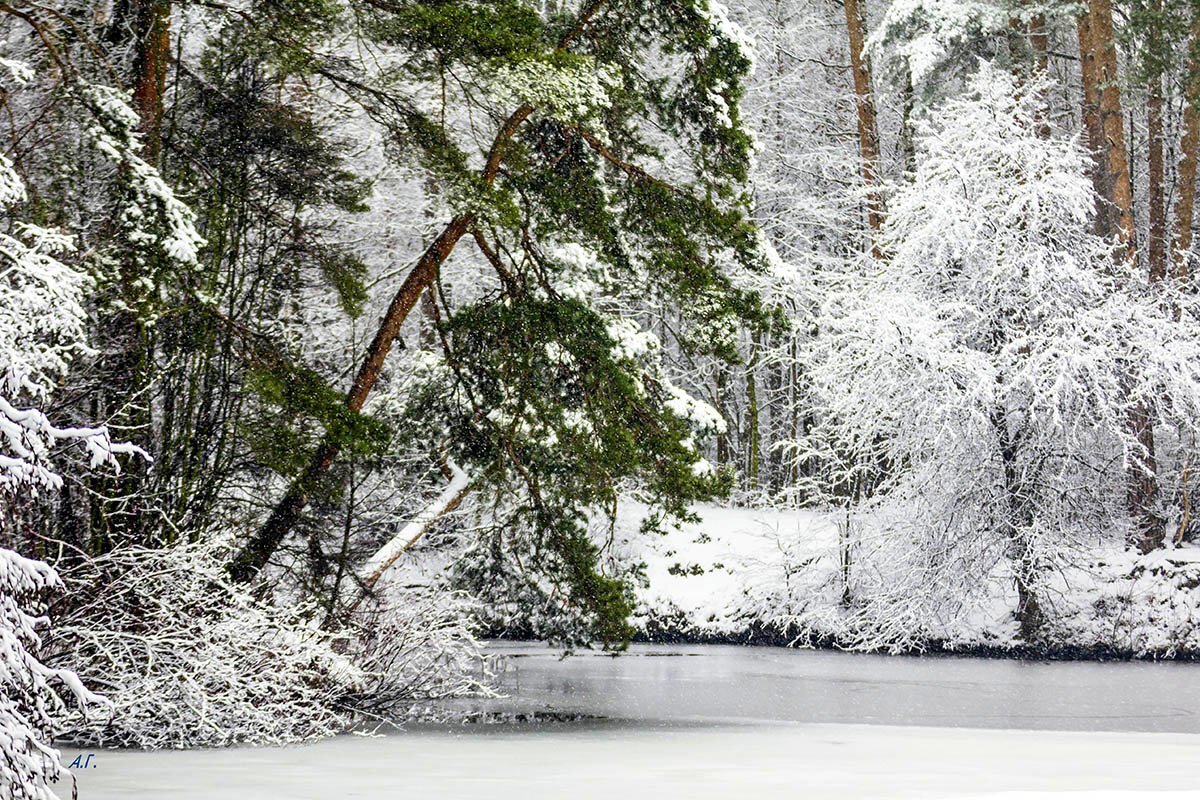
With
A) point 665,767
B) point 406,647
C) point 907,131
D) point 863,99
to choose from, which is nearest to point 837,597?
point 863,99

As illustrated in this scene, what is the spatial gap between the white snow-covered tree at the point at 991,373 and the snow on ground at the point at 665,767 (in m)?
7.53

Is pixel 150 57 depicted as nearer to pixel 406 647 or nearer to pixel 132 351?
pixel 132 351

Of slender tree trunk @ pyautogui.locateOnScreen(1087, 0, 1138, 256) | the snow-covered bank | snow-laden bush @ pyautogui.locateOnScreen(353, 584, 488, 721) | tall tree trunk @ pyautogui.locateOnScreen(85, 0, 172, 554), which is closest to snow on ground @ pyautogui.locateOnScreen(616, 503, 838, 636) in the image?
the snow-covered bank

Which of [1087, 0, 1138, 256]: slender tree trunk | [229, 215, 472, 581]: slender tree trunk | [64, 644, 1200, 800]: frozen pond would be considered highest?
[1087, 0, 1138, 256]: slender tree trunk

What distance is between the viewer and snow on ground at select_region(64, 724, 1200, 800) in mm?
7395

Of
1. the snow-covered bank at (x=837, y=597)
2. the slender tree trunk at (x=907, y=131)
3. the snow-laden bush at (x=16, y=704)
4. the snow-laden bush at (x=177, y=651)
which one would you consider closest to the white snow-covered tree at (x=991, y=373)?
the snow-covered bank at (x=837, y=597)

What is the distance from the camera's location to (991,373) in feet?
60.2

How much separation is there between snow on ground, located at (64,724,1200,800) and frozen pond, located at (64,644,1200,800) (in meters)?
0.02

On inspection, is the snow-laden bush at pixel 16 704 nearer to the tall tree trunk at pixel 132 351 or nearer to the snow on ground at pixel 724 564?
the tall tree trunk at pixel 132 351

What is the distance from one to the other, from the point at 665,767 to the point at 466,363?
483 cm

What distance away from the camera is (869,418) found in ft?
63.7

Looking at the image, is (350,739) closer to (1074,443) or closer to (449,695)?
(449,695)

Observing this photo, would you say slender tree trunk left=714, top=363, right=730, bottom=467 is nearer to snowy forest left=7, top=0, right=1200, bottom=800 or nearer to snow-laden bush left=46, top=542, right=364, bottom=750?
snowy forest left=7, top=0, right=1200, bottom=800

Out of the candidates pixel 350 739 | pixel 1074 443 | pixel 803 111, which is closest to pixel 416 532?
pixel 350 739
